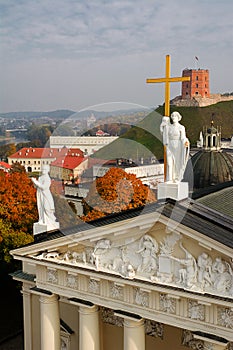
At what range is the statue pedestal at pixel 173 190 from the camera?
13312 millimetres

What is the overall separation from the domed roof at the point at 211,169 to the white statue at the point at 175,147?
20.3 meters

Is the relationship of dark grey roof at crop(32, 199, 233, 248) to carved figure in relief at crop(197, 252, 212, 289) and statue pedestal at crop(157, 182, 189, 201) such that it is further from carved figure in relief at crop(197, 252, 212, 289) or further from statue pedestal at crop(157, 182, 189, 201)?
carved figure in relief at crop(197, 252, 212, 289)

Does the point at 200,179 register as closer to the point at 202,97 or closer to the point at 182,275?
the point at 182,275

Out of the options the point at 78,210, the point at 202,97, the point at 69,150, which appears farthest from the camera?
the point at 202,97

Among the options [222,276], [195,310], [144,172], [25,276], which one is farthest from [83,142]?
[222,276]

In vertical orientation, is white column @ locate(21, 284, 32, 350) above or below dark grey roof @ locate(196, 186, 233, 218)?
below

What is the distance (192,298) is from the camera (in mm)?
12625

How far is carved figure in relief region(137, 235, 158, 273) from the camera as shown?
44.4ft

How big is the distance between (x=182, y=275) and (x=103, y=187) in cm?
2094

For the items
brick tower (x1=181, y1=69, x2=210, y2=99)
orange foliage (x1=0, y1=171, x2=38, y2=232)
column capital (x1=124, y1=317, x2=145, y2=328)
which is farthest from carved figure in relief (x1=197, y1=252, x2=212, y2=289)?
brick tower (x1=181, y1=69, x2=210, y2=99)

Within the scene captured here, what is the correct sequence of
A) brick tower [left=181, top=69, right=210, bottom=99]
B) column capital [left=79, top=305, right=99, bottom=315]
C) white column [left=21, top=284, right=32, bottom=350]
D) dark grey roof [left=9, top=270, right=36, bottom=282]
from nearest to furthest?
1. column capital [left=79, top=305, right=99, bottom=315]
2. dark grey roof [left=9, top=270, right=36, bottom=282]
3. white column [left=21, top=284, right=32, bottom=350]
4. brick tower [left=181, top=69, right=210, bottom=99]

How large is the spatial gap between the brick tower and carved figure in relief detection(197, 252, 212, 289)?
4928 inches

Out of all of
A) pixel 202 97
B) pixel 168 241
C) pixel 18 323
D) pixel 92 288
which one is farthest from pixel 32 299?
pixel 202 97

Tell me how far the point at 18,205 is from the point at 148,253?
917 inches
